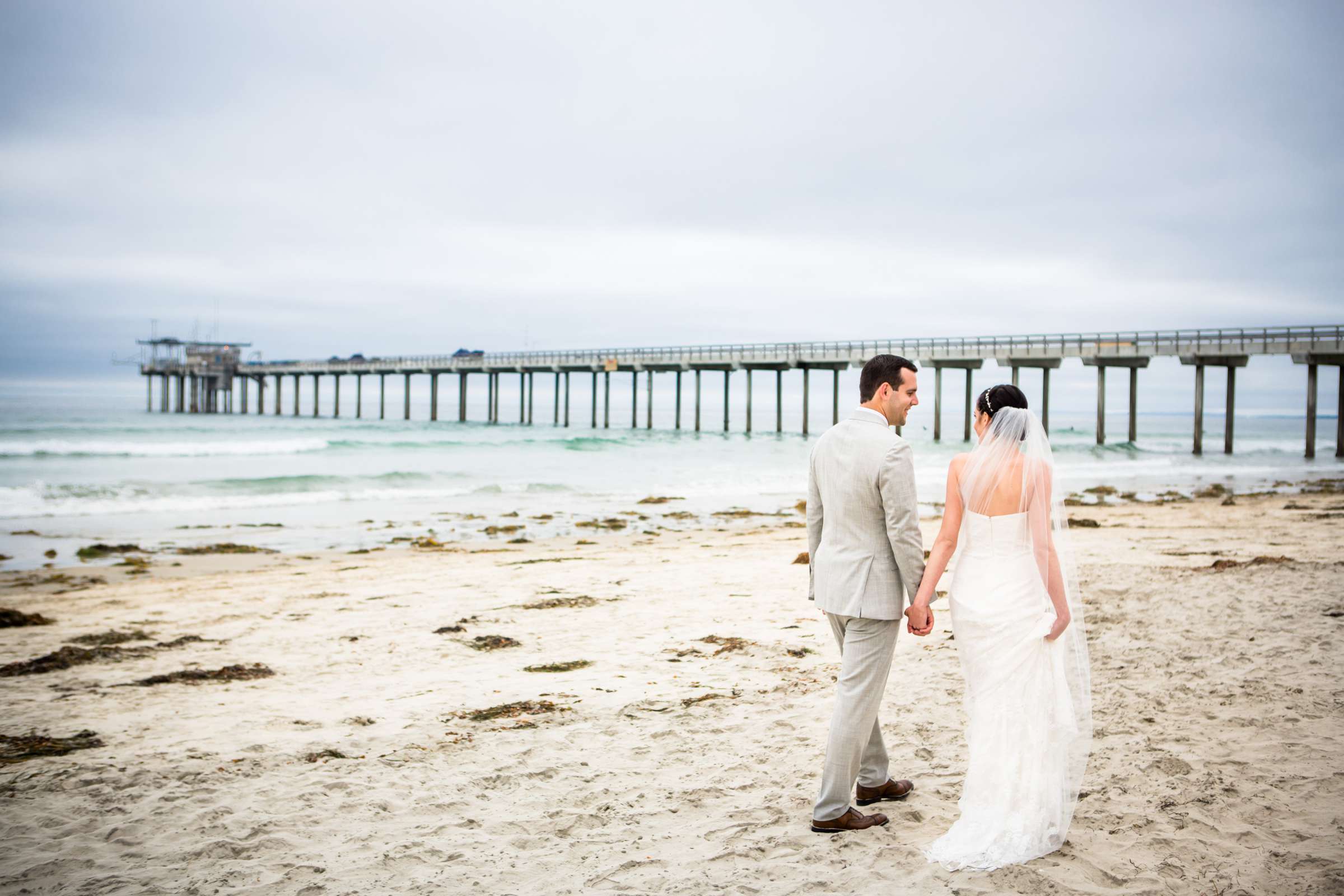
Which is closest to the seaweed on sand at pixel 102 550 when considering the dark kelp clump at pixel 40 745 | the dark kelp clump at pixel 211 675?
the dark kelp clump at pixel 211 675

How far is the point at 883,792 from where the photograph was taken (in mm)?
3773

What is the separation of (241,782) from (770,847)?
99.8 inches

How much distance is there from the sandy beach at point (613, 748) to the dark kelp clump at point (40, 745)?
0.21ft

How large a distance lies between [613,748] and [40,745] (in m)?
3.04

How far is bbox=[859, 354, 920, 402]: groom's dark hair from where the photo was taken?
3.31 metres

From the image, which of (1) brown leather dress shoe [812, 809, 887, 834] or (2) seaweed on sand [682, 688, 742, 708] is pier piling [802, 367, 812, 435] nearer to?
(2) seaweed on sand [682, 688, 742, 708]

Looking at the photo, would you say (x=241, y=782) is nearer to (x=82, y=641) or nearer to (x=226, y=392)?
(x=82, y=641)

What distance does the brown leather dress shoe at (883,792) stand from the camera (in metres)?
3.73

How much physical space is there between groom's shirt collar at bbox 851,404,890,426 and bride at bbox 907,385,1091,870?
347mm

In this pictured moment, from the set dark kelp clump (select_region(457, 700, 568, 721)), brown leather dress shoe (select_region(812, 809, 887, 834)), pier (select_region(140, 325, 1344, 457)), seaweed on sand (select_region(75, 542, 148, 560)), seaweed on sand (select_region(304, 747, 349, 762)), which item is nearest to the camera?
brown leather dress shoe (select_region(812, 809, 887, 834))

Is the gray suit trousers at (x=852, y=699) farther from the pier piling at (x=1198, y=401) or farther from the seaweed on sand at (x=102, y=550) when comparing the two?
the pier piling at (x=1198, y=401)

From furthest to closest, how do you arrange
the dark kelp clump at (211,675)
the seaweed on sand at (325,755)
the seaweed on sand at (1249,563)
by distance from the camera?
the seaweed on sand at (1249,563) < the dark kelp clump at (211,675) < the seaweed on sand at (325,755)

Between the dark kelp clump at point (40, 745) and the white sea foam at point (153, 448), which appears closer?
the dark kelp clump at point (40, 745)

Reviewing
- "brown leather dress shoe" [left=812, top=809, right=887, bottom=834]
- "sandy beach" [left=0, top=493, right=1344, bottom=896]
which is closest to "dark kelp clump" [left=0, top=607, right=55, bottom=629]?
"sandy beach" [left=0, top=493, right=1344, bottom=896]
